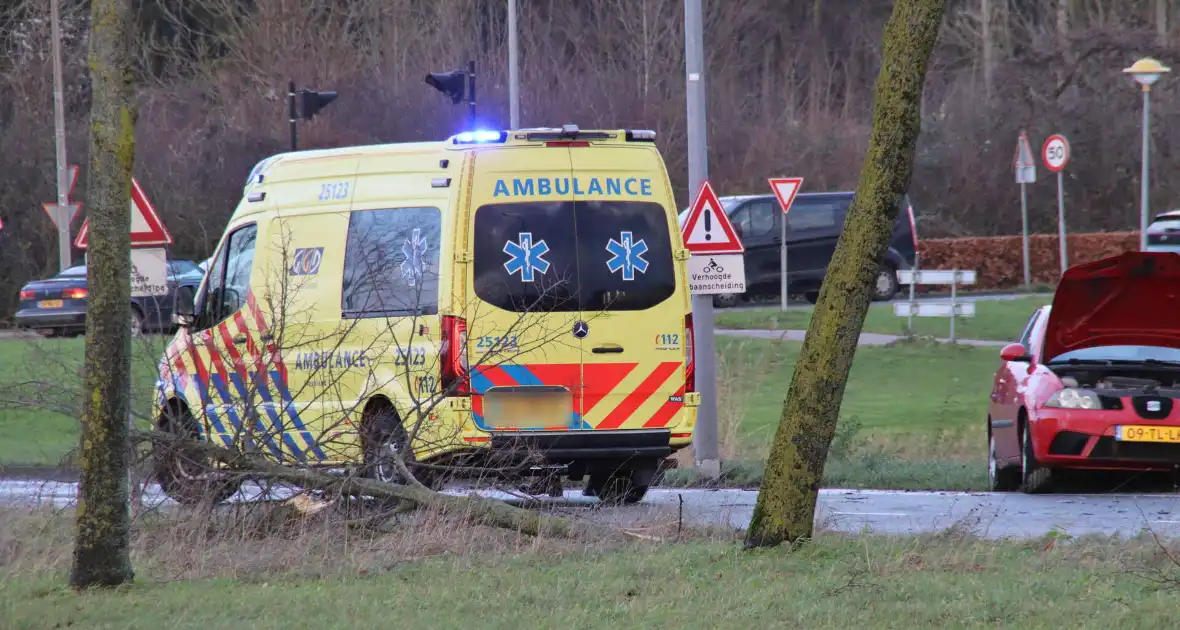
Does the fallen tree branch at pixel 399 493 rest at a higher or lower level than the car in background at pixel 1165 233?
lower

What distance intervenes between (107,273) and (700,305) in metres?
7.81

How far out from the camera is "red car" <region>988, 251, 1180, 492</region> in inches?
474

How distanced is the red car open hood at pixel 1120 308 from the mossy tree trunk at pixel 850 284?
16.5ft

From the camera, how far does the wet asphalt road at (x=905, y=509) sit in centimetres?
974

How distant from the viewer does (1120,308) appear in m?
13.1

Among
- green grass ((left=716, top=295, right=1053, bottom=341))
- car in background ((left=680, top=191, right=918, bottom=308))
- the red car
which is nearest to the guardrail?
green grass ((left=716, top=295, right=1053, bottom=341))

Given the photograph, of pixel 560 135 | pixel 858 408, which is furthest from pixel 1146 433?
pixel 858 408

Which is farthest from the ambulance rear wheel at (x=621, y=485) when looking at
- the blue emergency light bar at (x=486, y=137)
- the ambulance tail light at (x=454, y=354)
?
the blue emergency light bar at (x=486, y=137)

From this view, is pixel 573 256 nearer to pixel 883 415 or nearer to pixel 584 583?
pixel 584 583

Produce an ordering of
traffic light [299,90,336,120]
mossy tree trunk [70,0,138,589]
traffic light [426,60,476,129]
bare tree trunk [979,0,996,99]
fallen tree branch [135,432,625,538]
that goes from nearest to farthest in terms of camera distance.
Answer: mossy tree trunk [70,0,138,589]
fallen tree branch [135,432,625,538]
traffic light [426,60,476,129]
traffic light [299,90,336,120]
bare tree trunk [979,0,996,99]

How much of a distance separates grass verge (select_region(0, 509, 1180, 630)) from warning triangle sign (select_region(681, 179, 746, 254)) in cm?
543

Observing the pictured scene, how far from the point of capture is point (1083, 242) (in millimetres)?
39125

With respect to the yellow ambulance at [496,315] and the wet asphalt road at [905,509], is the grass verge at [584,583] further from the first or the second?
the yellow ambulance at [496,315]

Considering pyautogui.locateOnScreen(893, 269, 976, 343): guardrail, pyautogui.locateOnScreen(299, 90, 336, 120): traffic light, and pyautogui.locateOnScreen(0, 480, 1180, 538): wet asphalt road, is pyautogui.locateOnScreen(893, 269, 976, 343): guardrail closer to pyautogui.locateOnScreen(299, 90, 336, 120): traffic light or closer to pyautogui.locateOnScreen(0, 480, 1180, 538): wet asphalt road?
pyautogui.locateOnScreen(299, 90, 336, 120): traffic light
